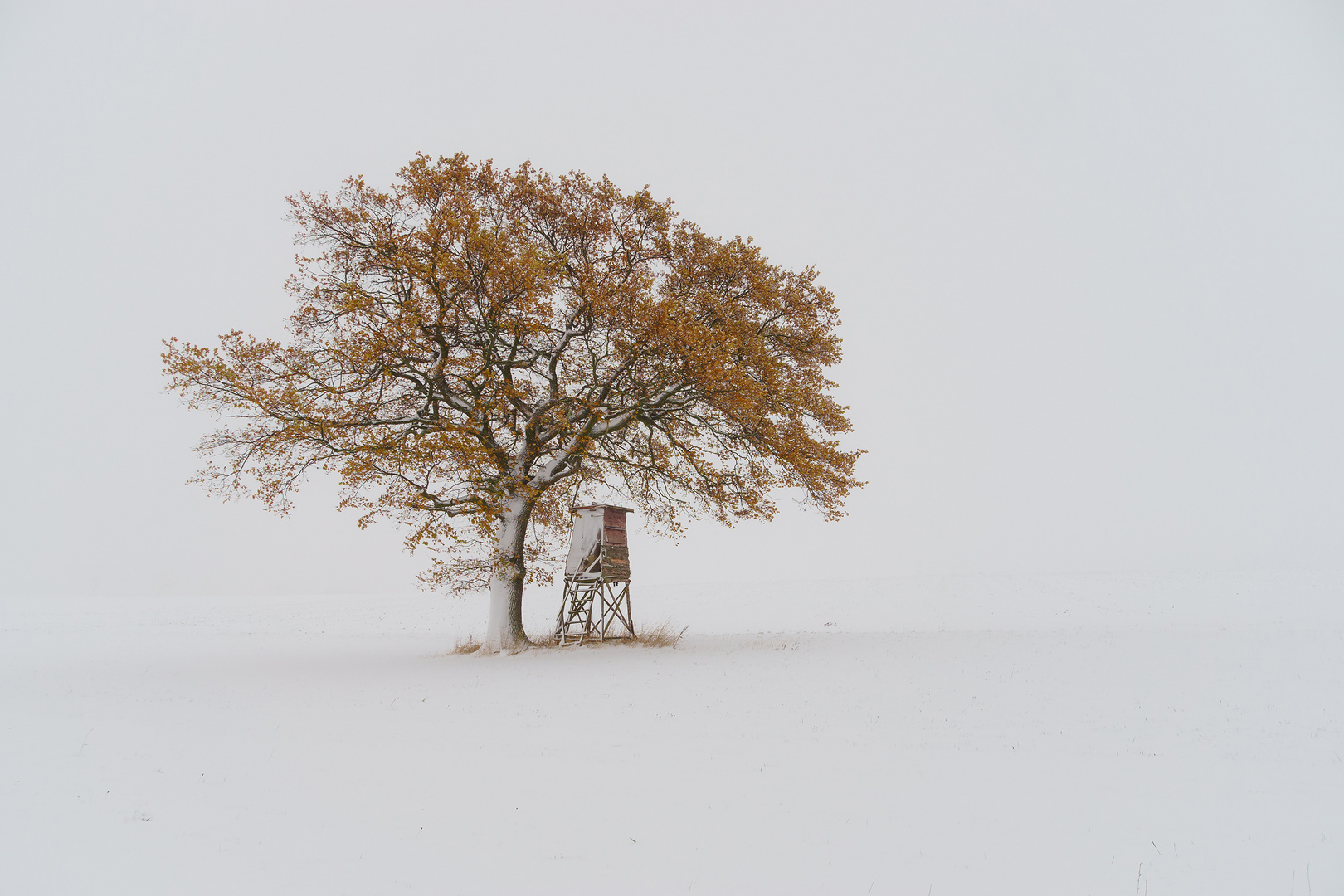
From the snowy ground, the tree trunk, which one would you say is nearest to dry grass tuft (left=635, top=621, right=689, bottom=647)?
A: the snowy ground

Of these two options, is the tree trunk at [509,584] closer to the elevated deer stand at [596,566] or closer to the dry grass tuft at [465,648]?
the dry grass tuft at [465,648]

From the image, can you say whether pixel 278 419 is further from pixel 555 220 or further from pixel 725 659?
pixel 725 659

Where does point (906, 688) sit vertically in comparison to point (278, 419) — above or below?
below

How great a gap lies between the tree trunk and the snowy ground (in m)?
2.19

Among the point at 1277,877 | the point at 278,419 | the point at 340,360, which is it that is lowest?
the point at 1277,877

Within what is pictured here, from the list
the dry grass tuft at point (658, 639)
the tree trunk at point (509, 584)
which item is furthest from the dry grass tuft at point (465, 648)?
the dry grass tuft at point (658, 639)

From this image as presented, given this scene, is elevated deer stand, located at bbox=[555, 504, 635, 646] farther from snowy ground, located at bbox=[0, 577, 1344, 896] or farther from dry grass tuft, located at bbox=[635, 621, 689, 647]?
snowy ground, located at bbox=[0, 577, 1344, 896]

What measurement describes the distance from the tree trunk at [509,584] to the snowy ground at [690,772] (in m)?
2.19

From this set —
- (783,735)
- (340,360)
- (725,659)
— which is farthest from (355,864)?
(340,360)

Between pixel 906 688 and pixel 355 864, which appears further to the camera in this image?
pixel 906 688

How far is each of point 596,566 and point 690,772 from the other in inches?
518

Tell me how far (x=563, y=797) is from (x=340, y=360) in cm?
1354

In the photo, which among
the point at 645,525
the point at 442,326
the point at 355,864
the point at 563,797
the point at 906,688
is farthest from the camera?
the point at 645,525

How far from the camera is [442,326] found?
696 inches
